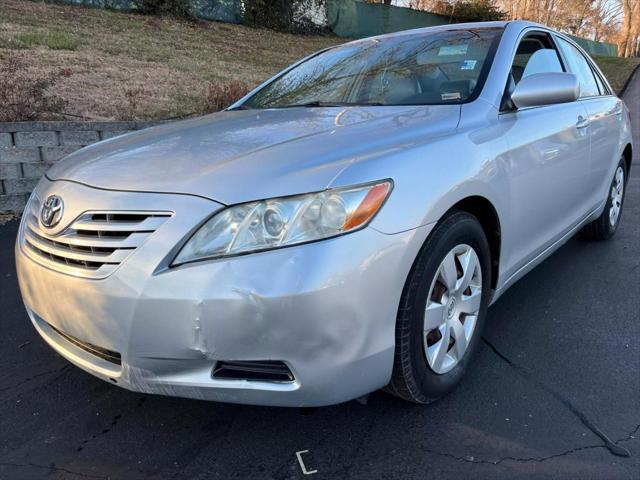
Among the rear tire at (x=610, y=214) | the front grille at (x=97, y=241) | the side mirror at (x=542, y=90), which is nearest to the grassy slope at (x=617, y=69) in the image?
the rear tire at (x=610, y=214)

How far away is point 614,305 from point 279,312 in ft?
8.47

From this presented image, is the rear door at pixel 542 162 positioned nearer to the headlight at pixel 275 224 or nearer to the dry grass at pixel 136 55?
the headlight at pixel 275 224

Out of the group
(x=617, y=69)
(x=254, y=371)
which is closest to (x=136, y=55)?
(x=254, y=371)

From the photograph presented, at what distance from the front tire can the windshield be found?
0.81m

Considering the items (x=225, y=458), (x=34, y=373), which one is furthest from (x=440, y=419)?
(x=34, y=373)

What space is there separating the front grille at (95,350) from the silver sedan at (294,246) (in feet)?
0.05

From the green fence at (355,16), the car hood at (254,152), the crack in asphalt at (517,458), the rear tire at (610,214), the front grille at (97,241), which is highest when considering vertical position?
the green fence at (355,16)

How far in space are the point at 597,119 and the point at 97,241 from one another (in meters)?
3.37

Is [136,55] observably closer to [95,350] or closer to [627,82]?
[95,350]

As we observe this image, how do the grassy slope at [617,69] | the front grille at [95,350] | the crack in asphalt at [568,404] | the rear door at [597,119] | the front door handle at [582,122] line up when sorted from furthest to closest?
1. the grassy slope at [617,69]
2. the rear door at [597,119]
3. the front door handle at [582,122]
4. the crack in asphalt at [568,404]
5. the front grille at [95,350]

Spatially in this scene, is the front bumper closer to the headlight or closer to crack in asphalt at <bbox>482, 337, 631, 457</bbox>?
the headlight

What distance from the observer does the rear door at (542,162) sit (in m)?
2.62

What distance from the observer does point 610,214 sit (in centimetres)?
446

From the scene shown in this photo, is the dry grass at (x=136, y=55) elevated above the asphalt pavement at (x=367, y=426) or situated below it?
above
